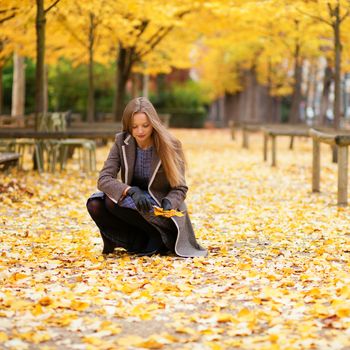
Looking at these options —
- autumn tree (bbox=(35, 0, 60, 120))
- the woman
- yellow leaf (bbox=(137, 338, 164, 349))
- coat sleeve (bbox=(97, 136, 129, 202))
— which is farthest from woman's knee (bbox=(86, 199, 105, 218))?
autumn tree (bbox=(35, 0, 60, 120))

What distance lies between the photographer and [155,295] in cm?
630

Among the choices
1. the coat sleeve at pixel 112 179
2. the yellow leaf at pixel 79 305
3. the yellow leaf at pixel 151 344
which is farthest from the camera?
the coat sleeve at pixel 112 179

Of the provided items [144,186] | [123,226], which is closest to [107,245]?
[123,226]

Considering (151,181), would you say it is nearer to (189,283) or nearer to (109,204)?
(109,204)

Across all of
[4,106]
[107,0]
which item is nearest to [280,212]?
[107,0]

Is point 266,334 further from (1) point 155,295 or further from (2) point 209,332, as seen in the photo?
(1) point 155,295

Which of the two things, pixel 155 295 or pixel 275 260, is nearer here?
pixel 155 295

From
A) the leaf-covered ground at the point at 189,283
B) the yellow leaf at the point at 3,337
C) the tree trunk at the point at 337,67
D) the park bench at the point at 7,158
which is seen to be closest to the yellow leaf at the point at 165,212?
the leaf-covered ground at the point at 189,283

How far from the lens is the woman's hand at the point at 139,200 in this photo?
7.39 meters

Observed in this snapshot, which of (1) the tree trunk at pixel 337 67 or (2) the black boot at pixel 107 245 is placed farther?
(1) the tree trunk at pixel 337 67

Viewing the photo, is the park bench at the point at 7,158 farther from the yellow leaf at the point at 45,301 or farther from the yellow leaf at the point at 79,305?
the yellow leaf at the point at 79,305

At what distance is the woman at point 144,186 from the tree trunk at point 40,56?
28.2ft

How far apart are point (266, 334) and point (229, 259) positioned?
2.58 metres

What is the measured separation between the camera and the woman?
7551mm
